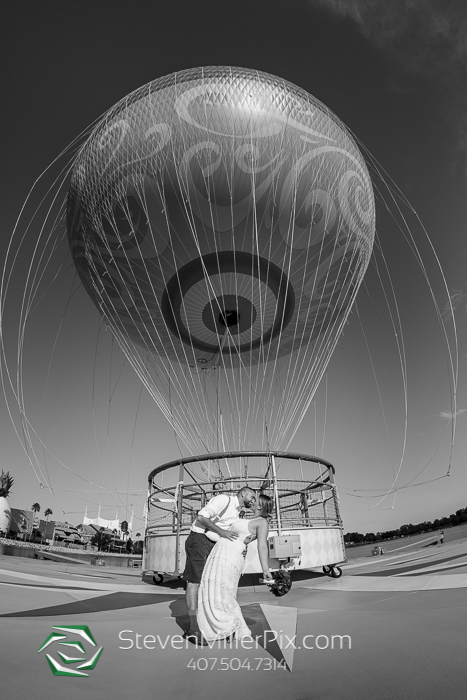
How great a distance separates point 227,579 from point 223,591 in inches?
3.2

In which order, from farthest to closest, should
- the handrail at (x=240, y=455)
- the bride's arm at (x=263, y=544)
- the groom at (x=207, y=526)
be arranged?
the handrail at (x=240, y=455)
the groom at (x=207, y=526)
the bride's arm at (x=263, y=544)

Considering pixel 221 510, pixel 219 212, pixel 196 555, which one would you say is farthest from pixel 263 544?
pixel 219 212

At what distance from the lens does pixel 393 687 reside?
1678mm

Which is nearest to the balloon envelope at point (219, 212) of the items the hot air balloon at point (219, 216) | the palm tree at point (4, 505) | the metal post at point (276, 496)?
the hot air balloon at point (219, 216)

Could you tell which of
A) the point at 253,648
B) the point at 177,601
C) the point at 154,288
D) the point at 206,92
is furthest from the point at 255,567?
the point at 206,92

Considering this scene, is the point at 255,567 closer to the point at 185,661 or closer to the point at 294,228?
the point at 185,661

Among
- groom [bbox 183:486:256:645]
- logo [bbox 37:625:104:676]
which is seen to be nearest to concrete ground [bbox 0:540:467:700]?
logo [bbox 37:625:104:676]

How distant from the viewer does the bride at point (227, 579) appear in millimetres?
2605

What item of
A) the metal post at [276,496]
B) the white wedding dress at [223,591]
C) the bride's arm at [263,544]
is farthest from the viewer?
the metal post at [276,496]

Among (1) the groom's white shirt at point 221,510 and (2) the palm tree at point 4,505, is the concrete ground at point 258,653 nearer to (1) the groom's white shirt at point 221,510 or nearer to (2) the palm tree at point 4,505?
(1) the groom's white shirt at point 221,510

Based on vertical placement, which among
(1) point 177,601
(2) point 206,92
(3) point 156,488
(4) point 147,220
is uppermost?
(2) point 206,92

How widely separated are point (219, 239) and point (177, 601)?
24.6ft

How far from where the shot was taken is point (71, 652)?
2.29 m

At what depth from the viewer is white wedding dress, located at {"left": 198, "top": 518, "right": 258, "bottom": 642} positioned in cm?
260
